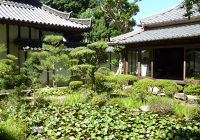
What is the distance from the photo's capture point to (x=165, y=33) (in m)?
12.5

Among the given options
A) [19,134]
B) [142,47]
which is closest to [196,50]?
[142,47]

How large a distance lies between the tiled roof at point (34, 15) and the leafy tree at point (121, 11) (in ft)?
22.4

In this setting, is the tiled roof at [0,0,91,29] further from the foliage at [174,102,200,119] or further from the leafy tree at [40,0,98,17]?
the leafy tree at [40,0,98,17]

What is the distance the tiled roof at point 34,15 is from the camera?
1247cm

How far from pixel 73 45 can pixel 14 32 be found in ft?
13.2

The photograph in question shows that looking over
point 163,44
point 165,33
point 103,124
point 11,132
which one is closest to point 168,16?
point 165,33

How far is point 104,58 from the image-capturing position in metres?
9.88

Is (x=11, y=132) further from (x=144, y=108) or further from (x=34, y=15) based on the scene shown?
(x=34, y=15)

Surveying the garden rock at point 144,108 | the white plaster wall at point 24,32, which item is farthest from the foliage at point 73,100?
the white plaster wall at point 24,32

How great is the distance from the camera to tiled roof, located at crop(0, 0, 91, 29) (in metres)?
12.5

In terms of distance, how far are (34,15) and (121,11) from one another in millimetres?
10566

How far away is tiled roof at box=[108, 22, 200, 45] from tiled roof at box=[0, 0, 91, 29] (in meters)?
2.86

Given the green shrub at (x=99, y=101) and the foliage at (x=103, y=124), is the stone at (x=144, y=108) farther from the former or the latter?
the green shrub at (x=99, y=101)

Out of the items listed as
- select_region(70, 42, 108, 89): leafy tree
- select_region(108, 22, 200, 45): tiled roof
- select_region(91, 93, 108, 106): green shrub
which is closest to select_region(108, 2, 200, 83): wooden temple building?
select_region(108, 22, 200, 45): tiled roof
